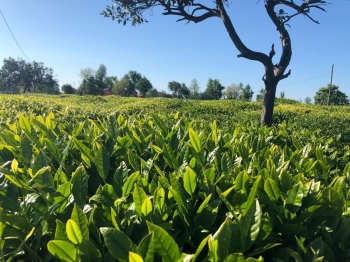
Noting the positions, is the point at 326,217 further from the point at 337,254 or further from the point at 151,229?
the point at 151,229

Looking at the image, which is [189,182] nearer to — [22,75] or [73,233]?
[73,233]

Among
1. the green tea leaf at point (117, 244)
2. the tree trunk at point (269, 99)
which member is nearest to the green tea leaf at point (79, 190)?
the green tea leaf at point (117, 244)

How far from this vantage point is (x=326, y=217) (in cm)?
128

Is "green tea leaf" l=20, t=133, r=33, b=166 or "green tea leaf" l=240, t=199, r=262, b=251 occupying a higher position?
"green tea leaf" l=20, t=133, r=33, b=166

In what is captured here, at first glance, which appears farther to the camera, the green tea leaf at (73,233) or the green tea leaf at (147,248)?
the green tea leaf at (73,233)

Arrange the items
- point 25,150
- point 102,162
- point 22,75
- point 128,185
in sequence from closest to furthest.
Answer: point 128,185 → point 102,162 → point 25,150 → point 22,75

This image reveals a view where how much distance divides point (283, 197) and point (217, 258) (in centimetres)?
53

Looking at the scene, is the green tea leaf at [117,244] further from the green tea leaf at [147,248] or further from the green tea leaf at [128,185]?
the green tea leaf at [128,185]

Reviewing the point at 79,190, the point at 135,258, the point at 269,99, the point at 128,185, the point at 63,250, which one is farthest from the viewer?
the point at 269,99

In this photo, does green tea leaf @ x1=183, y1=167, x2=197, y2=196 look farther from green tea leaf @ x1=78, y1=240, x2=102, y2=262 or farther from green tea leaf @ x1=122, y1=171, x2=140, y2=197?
green tea leaf @ x1=78, y1=240, x2=102, y2=262

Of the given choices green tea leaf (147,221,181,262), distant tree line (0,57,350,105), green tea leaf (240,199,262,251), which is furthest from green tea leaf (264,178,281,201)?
distant tree line (0,57,350,105)

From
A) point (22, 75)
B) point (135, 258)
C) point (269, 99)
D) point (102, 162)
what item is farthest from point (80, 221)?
point (22, 75)

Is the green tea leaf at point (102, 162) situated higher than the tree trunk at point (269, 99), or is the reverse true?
the tree trunk at point (269, 99)

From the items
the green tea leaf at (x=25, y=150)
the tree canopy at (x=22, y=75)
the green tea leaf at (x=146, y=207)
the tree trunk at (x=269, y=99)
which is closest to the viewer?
the green tea leaf at (x=146, y=207)
